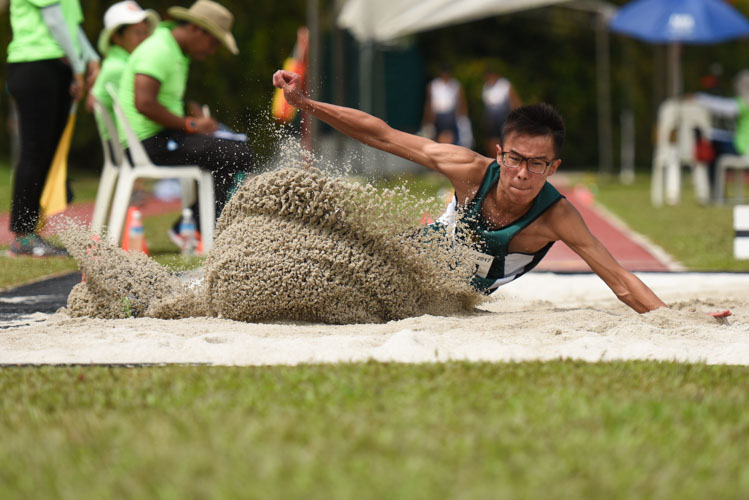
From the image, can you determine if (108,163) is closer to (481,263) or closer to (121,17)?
(121,17)

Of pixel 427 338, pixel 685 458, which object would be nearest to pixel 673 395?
pixel 685 458

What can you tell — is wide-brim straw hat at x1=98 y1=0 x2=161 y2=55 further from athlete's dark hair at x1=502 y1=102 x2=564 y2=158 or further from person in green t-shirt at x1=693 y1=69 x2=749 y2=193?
person in green t-shirt at x1=693 y1=69 x2=749 y2=193

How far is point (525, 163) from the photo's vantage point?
439cm

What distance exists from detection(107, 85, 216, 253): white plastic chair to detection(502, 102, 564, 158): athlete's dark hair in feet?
10.8

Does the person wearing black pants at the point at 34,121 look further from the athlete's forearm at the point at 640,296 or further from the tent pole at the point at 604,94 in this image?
the tent pole at the point at 604,94

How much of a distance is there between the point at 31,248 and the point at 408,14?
10.7 meters

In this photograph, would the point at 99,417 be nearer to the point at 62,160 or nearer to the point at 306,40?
the point at 62,160

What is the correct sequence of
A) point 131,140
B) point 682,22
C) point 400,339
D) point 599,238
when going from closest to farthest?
point 400,339 < point 131,140 < point 599,238 < point 682,22

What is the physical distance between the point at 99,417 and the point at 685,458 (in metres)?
1.61

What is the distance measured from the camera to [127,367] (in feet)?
11.3

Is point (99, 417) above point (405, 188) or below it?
below

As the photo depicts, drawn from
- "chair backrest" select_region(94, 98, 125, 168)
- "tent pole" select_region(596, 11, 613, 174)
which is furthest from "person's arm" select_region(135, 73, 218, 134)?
"tent pole" select_region(596, 11, 613, 174)

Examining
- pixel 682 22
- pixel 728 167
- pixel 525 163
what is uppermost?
pixel 682 22

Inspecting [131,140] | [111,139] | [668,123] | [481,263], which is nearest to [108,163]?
[111,139]
